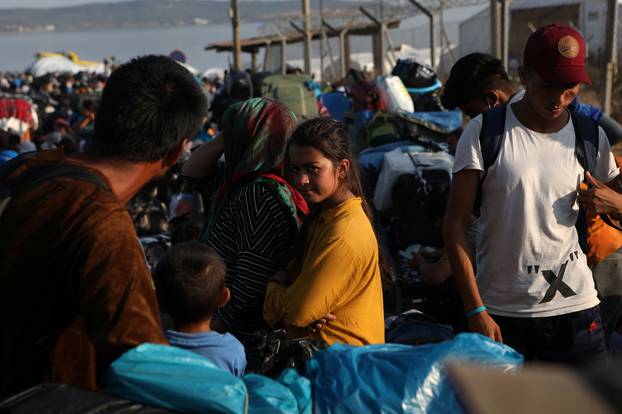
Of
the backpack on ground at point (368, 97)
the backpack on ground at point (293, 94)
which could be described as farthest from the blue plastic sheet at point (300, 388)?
the backpack on ground at point (293, 94)

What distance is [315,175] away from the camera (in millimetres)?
3076

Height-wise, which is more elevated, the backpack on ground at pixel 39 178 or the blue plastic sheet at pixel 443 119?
the backpack on ground at pixel 39 178

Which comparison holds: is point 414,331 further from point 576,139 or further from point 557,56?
point 557,56

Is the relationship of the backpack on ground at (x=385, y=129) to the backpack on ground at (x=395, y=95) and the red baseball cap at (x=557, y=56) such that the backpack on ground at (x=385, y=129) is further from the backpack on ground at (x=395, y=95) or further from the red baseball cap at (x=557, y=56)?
the red baseball cap at (x=557, y=56)

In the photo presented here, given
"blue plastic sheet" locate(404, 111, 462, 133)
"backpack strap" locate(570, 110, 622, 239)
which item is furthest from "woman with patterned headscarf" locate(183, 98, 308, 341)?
"blue plastic sheet" locate(404, 111, 462, 133)

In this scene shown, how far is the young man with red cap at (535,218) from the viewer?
2.95 m

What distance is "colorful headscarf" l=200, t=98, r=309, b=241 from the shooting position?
10.6 ft

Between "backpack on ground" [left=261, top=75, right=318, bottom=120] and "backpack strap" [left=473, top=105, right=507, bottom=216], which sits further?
"backpack on ground" [left=261, top=75, right=318, bottom=120]

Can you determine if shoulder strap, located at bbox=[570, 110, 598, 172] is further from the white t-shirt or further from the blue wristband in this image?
the blue wristband

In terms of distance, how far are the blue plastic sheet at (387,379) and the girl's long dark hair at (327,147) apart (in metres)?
0.81

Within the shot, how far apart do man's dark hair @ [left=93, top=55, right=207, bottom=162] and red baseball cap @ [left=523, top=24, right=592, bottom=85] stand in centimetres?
137

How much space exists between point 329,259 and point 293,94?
840cm

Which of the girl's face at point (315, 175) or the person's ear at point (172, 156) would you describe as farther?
the girl's face at point (315, 175)

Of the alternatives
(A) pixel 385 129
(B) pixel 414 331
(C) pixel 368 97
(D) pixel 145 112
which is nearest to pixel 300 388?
(D) pixel 145 112
